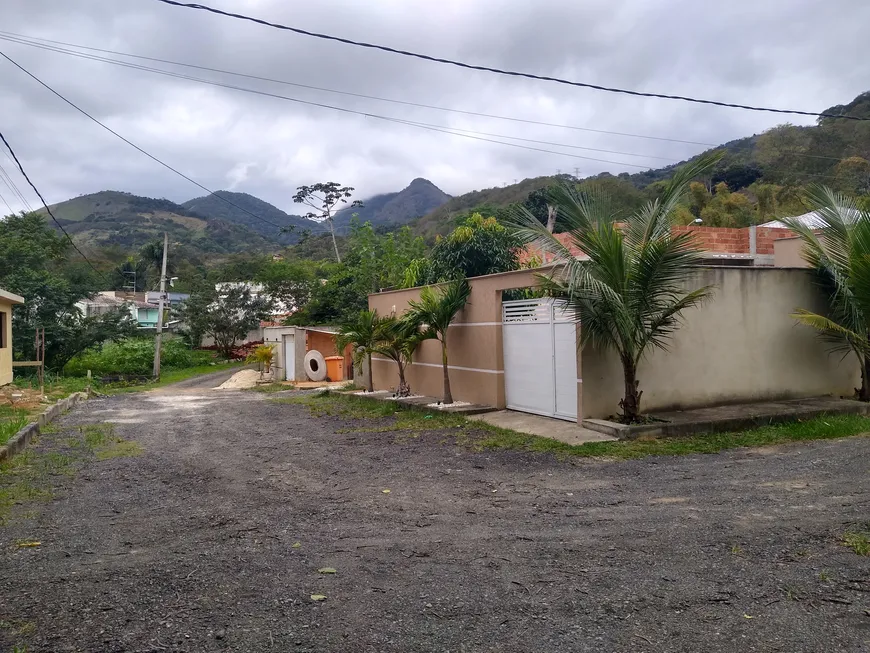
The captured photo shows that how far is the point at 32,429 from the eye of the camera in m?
13.2

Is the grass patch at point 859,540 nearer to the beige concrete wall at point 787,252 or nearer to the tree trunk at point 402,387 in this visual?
the beige concrete wall at point 787,252

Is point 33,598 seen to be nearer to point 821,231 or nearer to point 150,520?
point 150,520

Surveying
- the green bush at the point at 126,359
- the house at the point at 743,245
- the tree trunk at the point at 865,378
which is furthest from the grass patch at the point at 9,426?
the green bush at the point at 126,359

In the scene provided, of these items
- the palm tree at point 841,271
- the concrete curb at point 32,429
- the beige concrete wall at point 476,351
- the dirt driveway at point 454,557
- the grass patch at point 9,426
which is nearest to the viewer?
the dirt driveway at point 454,557

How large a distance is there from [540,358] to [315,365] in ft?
54.7

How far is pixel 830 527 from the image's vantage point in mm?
5758

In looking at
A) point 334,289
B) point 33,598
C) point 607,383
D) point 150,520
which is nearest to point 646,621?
point 33,598

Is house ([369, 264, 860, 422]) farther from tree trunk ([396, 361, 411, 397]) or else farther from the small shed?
the small shed

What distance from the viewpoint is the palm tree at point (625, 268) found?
34.9 feet

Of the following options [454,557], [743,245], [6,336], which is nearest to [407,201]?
[6,336]

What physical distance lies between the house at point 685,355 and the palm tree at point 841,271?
346mm

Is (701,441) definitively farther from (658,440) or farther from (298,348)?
(298,348)

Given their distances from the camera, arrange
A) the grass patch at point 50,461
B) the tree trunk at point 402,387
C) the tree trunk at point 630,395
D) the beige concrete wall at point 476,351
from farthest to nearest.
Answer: the tree trunk at point 402,387 < the beige concrete wall at point 476,351 < the tree trunk at point 630,395 < the grass patch at point 50,461

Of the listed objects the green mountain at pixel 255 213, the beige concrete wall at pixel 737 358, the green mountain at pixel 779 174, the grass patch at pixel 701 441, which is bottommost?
the grass patch at pixel 701 441
